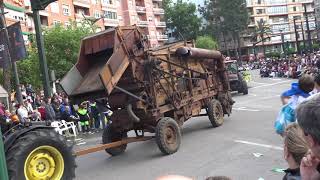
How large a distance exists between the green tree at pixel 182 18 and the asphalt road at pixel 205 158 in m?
92.2

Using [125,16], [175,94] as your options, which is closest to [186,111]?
[175,94]

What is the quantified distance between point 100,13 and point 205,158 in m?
69.7

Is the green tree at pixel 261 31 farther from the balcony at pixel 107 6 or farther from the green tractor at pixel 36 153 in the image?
the green tractor at pixel 36 153

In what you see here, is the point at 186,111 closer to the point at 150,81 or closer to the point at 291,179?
the point at 150,81

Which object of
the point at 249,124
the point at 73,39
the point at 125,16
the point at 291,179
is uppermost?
the point at 125,16

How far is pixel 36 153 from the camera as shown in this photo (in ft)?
26.6

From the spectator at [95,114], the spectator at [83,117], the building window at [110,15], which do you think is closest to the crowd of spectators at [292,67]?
the spectator at [95,114]

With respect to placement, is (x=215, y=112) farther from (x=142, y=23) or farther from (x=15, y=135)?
(x=142, y=23)

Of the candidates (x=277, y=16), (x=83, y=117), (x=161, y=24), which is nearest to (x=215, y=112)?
(x=83, y=117)

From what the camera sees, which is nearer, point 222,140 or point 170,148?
point 170,148

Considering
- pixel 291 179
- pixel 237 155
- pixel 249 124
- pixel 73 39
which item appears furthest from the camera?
pixel 73 39

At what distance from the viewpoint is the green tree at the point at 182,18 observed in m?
107

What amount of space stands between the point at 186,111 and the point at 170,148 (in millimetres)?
2123

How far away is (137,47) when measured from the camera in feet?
37.9
